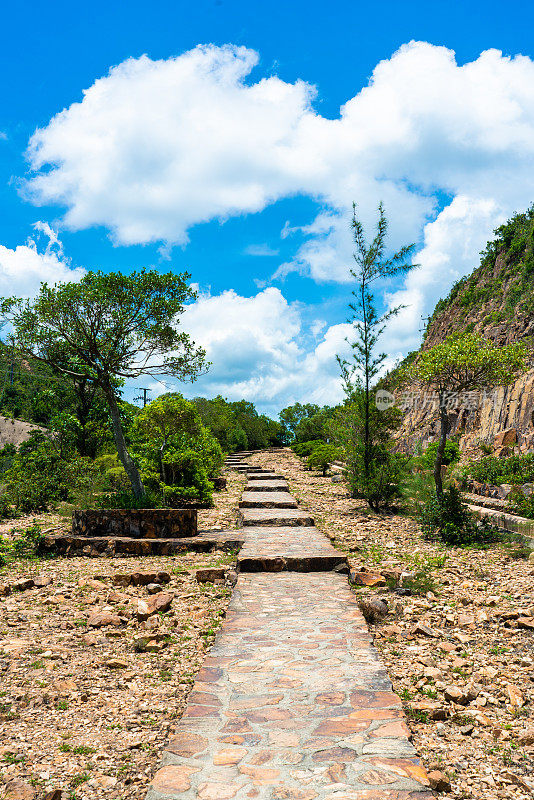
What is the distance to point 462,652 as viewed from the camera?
4.15m

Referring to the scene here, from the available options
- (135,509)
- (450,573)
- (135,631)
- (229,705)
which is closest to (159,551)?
(135,509)

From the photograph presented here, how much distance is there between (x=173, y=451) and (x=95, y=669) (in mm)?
7784

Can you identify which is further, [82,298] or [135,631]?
[82,298]

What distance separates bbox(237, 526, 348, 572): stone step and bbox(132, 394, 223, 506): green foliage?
3.30 m

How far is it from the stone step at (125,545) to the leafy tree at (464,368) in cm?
372

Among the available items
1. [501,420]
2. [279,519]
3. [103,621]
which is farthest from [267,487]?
[103,621]

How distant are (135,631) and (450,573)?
383 cm

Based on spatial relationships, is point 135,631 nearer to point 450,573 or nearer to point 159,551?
point 159,551

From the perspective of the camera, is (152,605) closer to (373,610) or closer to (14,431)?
(373,610)

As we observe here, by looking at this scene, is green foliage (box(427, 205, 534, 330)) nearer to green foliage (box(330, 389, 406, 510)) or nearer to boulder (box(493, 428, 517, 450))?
boulder (box(493, 428, 517, 450))

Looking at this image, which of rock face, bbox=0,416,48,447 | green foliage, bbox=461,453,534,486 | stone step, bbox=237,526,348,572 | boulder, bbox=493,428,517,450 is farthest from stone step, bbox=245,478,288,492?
rock face, bbox=0,416,48,447

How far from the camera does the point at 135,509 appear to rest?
8.42 meters

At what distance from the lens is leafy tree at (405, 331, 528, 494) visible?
8.48 meters

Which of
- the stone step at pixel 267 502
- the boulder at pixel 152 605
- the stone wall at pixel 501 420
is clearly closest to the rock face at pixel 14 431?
the stone step at pixel 267 502
